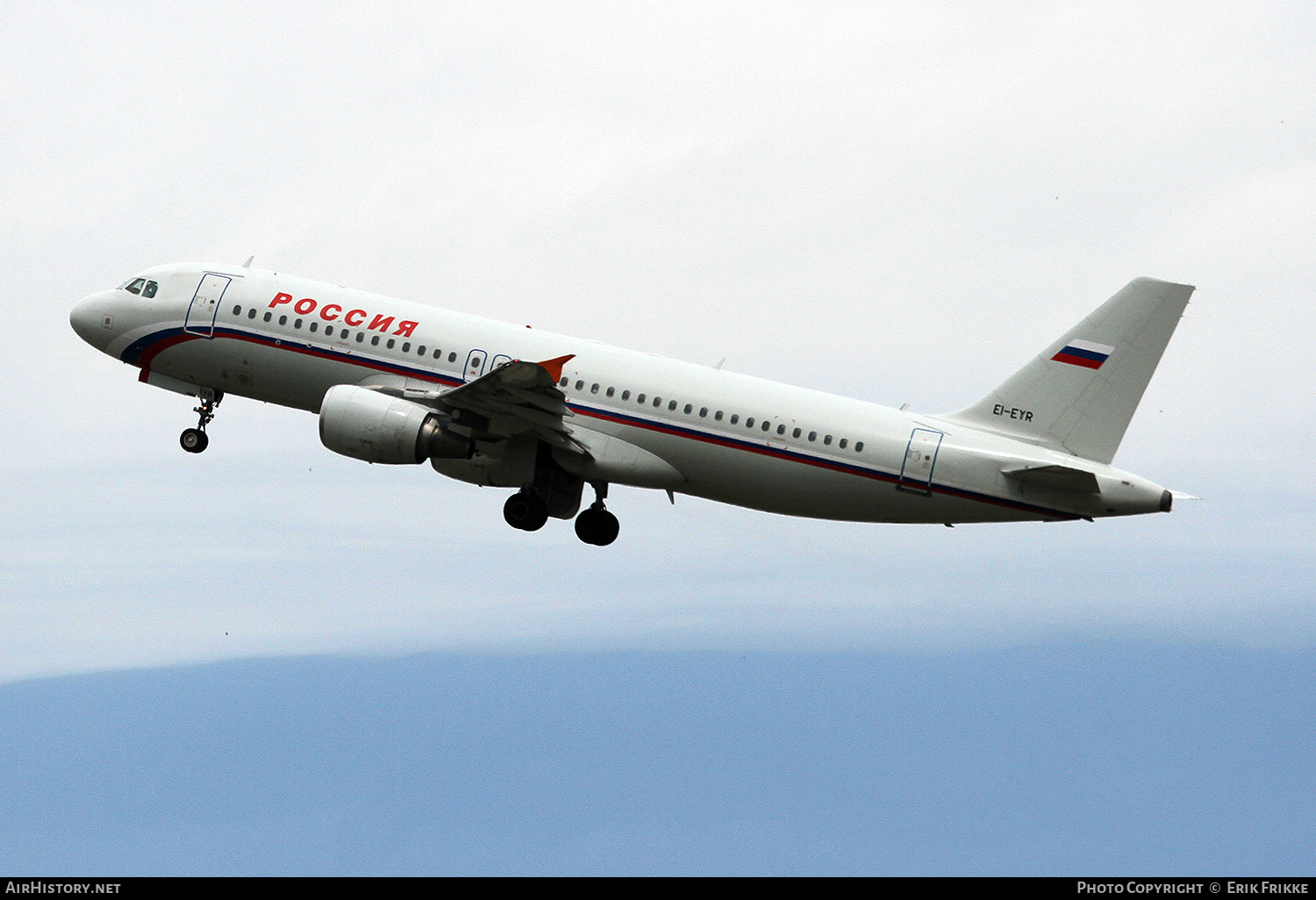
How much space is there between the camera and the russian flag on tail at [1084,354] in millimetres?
36812

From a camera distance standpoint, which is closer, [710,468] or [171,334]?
[710,468]

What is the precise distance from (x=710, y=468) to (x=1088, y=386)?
376 inches

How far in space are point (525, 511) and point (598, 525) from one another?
102 inches

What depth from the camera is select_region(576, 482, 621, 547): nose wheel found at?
41.5 meters

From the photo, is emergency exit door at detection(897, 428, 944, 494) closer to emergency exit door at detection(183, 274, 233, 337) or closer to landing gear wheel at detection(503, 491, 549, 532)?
landing gear wheel at detection(503, 491, 549, 532)

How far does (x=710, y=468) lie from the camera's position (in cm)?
Answer: 3797

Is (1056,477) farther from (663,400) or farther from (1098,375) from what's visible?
(663,400)

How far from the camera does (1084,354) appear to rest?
37031 mm

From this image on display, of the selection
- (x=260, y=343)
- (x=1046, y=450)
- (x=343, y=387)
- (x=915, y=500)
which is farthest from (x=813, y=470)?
(x=260, y=343)

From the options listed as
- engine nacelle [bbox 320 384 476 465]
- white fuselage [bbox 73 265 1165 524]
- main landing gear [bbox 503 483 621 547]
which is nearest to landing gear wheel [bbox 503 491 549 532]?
main landing gear [bbox 503 483 621 547]

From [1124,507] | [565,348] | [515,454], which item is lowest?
[1124,507]

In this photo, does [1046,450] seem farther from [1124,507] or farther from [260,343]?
[260,343]

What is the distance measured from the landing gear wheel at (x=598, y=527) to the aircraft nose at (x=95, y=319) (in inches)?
570

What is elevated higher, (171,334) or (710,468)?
(171,334)
